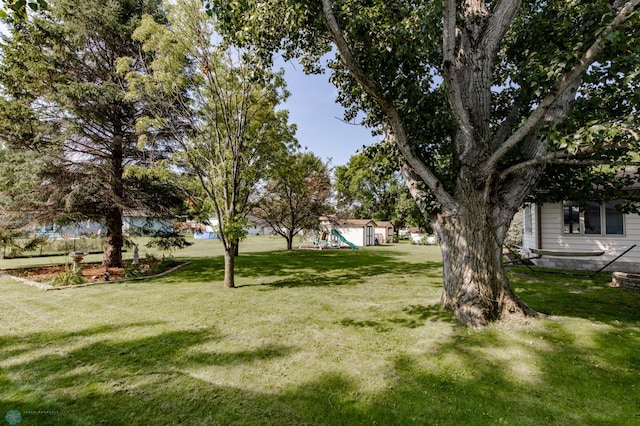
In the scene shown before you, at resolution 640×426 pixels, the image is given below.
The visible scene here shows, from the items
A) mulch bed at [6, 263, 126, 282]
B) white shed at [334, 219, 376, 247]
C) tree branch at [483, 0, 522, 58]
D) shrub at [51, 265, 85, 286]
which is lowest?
mulch bed at [6, 263, 126, 282]

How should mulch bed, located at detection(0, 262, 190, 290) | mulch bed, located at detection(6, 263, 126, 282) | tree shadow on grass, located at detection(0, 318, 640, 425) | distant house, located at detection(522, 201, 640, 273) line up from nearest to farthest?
tree shadow on grass, located at detection(0, 318, 640, 425) → mulch bed, located at detection(0, 262, 190, 290) → mulch bed, located at detection(6, 263, 126, 282) → distant house, located at detection(522, 201, 640, 273)

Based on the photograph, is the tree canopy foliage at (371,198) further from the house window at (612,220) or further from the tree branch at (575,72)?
the tree branch at (575,72)

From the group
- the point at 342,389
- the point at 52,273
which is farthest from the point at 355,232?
the point at 342,389

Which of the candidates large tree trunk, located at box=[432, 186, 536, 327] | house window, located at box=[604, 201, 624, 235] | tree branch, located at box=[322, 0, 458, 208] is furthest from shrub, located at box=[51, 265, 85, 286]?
house window, located at box=[604, 201, 624, 235]

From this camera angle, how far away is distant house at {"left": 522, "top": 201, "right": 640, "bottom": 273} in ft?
34.6

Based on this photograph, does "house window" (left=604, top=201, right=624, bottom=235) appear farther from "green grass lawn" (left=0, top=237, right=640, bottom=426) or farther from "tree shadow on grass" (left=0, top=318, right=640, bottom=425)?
"tree shadow on grass" (left=0, top=318, right=640, bottom=425)

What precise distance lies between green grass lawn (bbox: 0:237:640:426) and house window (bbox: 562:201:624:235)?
5.43m

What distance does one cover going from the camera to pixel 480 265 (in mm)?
5086

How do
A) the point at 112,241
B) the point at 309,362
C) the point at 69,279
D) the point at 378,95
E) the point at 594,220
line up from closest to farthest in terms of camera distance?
the point at 309,362 < the point at 378,95 < the point at 69,279 < the point at 594,220 < the point at 112,241

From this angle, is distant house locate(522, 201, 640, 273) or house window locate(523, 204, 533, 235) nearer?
distant house locate(522, 201, 640, 273)

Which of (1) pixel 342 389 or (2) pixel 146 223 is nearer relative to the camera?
(1) pixel 342 389

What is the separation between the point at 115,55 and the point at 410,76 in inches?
462

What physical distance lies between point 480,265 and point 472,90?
3.34 meters

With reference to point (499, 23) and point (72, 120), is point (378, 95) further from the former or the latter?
point (72, 120)
